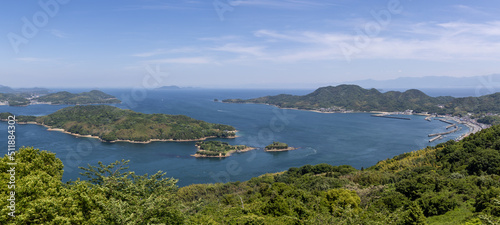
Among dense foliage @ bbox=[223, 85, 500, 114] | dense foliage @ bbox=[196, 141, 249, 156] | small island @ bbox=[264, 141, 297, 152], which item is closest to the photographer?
dense foliage @ bbox=[196, 141, 249, 156]

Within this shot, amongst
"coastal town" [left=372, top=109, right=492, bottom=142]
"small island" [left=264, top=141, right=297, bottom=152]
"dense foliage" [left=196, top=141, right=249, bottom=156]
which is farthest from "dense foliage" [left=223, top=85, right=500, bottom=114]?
"dense foliage" [left=196, top=141, right=249, bottom=156]

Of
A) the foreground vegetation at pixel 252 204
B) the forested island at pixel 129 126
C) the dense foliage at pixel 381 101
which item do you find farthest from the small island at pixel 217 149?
the dense foliage at pixel 381 101


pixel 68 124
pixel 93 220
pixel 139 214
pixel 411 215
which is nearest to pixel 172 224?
pixel 139 214

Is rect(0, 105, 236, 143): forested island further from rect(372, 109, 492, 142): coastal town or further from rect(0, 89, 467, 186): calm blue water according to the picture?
rect(372, 109, 492, 142): coastal town

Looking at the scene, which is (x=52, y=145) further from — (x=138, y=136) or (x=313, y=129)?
(x=313, y=129)

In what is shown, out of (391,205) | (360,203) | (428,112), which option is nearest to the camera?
(391,205)

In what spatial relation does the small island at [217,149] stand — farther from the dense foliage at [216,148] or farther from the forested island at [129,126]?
the forested island at [129,126]

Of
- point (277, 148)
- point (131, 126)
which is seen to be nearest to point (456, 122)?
point (277, 148)
